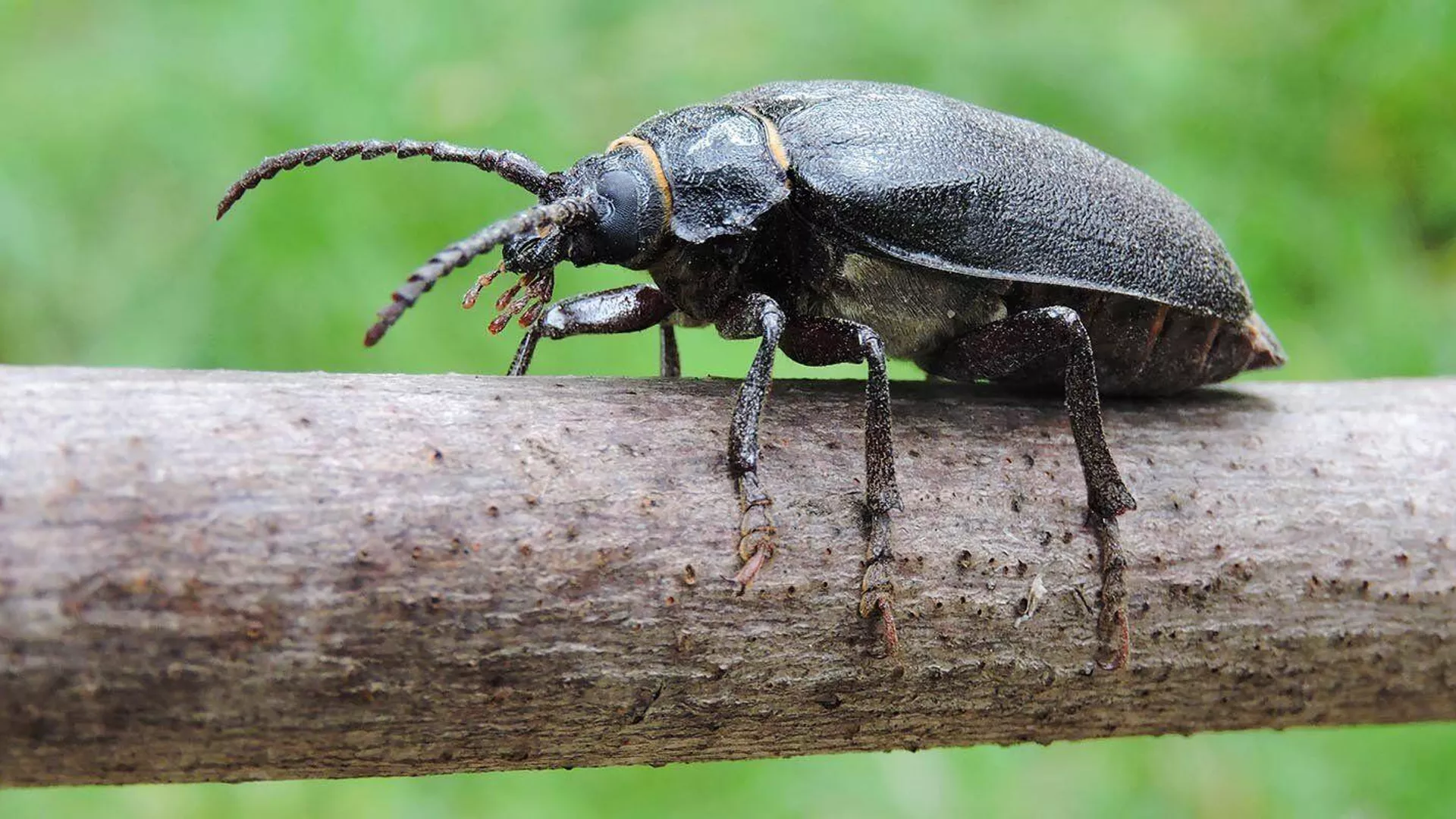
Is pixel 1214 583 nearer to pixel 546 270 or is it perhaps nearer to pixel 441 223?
pixel 546 270

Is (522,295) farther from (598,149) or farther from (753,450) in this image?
(598,149)

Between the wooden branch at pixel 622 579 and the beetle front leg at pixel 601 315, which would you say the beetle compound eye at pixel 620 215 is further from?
the wooden branch at pixel 622 579

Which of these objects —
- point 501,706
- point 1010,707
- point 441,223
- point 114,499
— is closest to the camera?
point 114,499

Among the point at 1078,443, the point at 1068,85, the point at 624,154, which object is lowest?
the point at 1078,443

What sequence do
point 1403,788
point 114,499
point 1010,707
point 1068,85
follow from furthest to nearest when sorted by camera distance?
point 1068,85 < point 1403,788 < point 1010,707 < point 114,499

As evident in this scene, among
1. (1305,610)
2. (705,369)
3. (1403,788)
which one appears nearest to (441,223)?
(705,369)

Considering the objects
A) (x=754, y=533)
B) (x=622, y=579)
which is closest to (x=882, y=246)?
(x=754, y=533)

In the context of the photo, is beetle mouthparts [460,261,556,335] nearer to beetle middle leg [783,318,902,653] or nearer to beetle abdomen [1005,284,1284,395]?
beetle middle leg [783,318,902,653]
